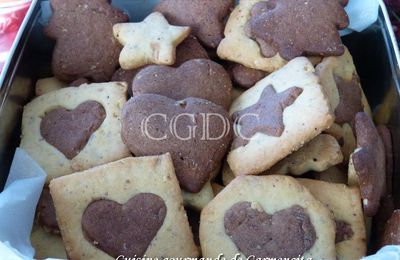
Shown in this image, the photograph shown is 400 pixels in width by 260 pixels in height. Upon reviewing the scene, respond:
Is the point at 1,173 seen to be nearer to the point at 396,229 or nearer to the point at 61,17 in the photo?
the point at 61,17

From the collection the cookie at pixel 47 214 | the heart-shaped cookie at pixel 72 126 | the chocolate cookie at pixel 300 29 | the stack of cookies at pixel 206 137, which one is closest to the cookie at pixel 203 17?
the stack of cookies at pixel 206 137

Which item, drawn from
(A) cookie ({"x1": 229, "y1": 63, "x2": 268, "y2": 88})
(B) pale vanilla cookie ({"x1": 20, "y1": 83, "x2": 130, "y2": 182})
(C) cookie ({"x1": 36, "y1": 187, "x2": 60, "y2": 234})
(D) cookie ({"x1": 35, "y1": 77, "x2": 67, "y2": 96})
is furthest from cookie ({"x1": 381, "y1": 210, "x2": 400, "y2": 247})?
(D) cookie ({"x1": 35, "y1": 77, "x2": 67, "y2": 96})

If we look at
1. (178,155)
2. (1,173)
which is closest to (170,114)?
(178,155)

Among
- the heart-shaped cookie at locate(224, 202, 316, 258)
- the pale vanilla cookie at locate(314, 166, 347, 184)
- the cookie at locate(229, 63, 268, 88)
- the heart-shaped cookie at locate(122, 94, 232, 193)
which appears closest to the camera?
the heart-shaped cookie at locate(224, 202, 316, 258)

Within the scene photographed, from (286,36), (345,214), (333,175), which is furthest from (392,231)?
(286,36)

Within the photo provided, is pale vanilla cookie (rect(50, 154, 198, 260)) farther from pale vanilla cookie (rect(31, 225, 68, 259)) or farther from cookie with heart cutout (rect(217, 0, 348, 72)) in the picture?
cookie with heart cutout (rect(217, 0, 348, 72))

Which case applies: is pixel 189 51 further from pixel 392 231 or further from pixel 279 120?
pixel 392 231
